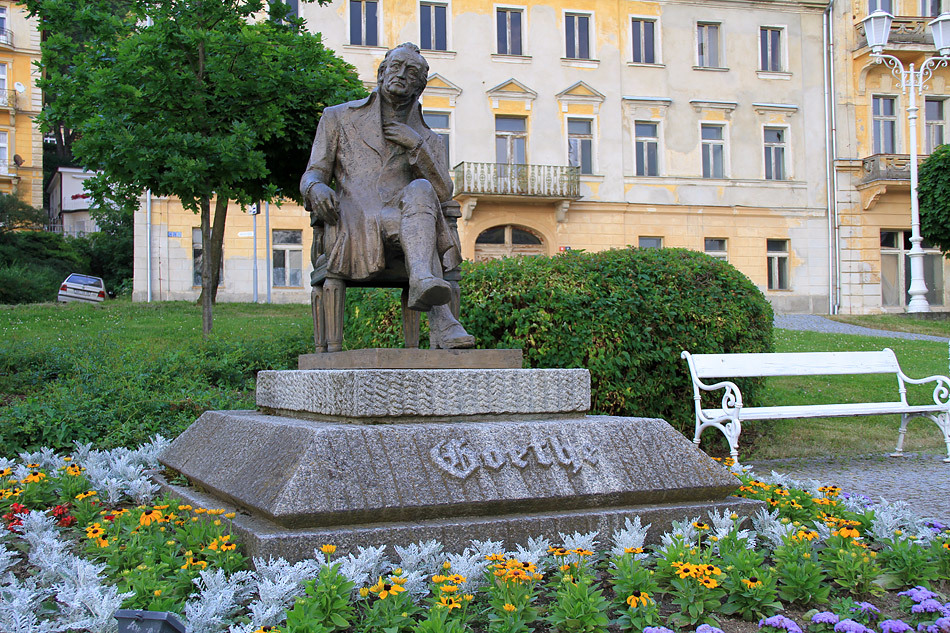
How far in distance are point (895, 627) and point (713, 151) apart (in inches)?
984

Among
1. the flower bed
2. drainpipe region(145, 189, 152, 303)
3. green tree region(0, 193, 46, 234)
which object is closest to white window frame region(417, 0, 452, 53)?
drainpipe region(145, 189, 152, 303)

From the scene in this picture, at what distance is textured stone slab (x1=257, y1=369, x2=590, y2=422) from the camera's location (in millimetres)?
3660

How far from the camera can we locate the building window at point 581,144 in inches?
991

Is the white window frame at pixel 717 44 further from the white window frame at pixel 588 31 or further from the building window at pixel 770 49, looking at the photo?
the white window frame at pixel 588 31

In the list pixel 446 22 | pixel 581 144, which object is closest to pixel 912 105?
pixel 581 144

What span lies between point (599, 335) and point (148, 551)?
458cm

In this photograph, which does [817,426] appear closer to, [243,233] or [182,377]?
[182,377]

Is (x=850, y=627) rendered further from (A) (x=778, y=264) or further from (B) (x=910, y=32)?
(B) (x=910, y=32)

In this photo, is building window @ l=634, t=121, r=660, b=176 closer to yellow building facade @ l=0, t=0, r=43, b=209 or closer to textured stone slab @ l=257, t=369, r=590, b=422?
textured stone slab @ l=257, t=369, r=590, b=422

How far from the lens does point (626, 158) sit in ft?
83.1

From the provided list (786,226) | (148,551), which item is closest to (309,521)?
(148,551)

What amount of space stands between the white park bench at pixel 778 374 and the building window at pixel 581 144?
17.5 metres

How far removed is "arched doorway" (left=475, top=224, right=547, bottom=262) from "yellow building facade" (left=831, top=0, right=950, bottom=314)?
9706 millimetres

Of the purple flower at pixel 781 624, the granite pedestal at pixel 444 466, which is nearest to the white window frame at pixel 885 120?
the granite pedestal at pixel 444 466
